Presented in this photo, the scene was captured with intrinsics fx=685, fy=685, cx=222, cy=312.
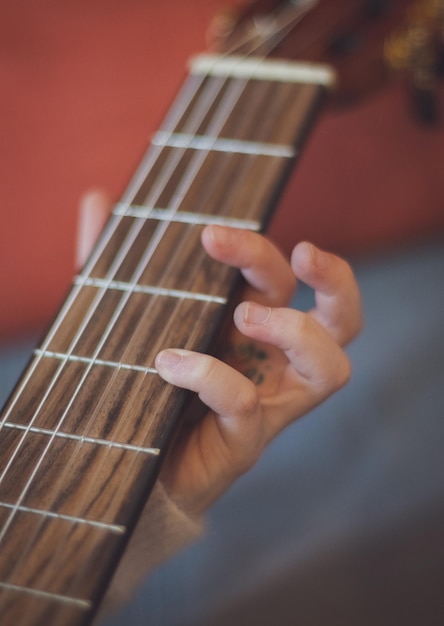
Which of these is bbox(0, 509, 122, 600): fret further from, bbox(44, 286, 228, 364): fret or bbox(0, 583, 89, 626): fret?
bbox(44, 286, 228, 364): fret

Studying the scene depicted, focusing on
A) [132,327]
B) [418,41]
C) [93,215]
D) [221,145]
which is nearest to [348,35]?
[418,41]

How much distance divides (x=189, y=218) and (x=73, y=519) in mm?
255

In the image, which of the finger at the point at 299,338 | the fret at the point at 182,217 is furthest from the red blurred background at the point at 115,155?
the finger at the point at 299,338

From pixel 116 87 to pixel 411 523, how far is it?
2.19 feet

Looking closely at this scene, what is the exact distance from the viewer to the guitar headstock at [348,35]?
0.70 metres

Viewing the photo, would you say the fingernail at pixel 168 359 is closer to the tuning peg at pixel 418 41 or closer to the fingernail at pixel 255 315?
the fingernail at pixel 255 315

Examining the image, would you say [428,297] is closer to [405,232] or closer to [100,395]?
[405,232]

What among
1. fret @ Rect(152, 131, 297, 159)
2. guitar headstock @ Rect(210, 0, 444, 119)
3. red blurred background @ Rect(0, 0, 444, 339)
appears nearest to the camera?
fret @ Rect(152, 131, 297, 159)

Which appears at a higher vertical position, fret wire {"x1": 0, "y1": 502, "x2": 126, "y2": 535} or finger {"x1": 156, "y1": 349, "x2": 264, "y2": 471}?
finger {"x1": 156, "y1": 349, "x2": 264, "y2": 471}

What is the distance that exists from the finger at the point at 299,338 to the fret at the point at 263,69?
0.29 metres

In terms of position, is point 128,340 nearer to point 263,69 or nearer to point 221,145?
point 221,145

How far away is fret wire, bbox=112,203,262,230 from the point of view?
0.52 meters

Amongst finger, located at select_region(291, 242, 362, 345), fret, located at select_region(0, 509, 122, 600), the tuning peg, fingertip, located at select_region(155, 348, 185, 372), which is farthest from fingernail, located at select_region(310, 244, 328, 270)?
the tuning peg

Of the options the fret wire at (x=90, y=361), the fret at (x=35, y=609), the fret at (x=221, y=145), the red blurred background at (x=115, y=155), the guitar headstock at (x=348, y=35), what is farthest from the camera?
the red blurred background at (x=115, y=155)
